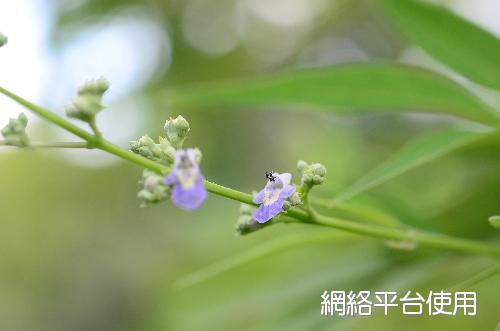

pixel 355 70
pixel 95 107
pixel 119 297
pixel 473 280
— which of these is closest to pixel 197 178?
pixel 95 107

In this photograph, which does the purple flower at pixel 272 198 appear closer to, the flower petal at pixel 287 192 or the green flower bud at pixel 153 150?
the flower petal at pixel 287 192

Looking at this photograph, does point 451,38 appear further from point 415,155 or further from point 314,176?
point 314,176

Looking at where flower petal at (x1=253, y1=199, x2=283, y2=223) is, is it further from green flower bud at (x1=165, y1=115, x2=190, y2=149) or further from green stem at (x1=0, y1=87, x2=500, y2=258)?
green flower bud at (x1=165, y1=115, x2=190, y2=149)

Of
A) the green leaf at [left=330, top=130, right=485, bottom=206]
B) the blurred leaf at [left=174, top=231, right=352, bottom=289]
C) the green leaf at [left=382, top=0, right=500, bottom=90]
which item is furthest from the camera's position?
the blurred leaf at [left=174, top=231, right=352, bottom=289]

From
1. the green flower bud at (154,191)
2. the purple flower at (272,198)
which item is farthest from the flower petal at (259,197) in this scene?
the green flower bud at (154,191)

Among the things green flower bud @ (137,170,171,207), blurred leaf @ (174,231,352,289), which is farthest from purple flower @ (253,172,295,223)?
blurred leaf @ (174,231,352,289)
